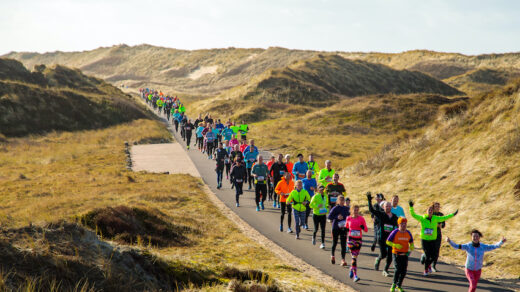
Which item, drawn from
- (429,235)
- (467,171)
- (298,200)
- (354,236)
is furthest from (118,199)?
(467,171)

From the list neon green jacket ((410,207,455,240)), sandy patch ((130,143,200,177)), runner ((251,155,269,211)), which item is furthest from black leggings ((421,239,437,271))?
sandy patch ((130,143,200,177))

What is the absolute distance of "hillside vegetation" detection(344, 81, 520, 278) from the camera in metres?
12.8

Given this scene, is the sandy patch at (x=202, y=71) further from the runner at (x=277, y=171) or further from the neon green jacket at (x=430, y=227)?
the neon green jacket at (x=430, y=227)

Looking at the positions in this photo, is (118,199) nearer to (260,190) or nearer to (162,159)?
(260,190)

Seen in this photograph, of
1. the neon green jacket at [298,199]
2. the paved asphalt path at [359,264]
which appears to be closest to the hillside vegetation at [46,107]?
the paved asphalt path at [359,264]

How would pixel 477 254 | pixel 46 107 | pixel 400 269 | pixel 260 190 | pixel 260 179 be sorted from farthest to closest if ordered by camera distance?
pixel 46 107, pixel 260 190, pixel 260 179, pixel 400 269, pixel 477 254

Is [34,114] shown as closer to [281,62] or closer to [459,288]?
[459,288]

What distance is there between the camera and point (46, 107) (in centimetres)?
4641

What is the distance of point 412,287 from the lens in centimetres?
956

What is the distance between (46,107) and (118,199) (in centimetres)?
3589

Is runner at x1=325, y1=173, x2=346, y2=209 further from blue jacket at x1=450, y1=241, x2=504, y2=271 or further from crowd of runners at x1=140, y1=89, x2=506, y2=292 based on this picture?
blue jacket at x1=450, y1=241, x2=504, y2=271

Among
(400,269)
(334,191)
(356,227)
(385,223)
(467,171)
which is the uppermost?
(467,171)

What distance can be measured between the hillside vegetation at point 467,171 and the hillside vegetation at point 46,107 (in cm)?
3381

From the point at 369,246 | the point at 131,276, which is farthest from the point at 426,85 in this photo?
the point at 131,276
